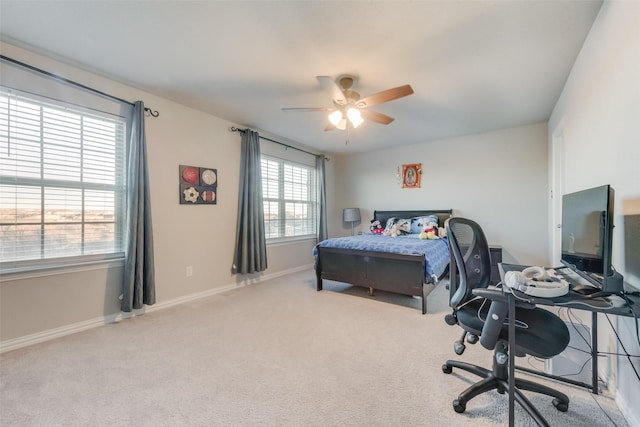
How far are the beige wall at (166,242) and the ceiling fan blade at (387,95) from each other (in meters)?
2.12

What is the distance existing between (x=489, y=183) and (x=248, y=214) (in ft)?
12.7

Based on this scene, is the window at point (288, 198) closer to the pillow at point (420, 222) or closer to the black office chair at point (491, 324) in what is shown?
the pillow at point (420, 222)

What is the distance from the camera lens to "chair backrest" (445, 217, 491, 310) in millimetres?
1549

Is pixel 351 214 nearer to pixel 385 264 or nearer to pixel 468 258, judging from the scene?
pixel 385 264

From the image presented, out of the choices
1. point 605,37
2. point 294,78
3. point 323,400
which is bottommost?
point 323,400

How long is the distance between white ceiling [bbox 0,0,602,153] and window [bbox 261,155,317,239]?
1463 millimetres

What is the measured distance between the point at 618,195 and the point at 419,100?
6.76 feet

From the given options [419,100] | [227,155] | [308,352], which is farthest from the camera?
[227,155]

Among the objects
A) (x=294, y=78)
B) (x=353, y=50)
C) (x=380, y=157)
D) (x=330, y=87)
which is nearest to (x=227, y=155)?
(x=294, y=78)

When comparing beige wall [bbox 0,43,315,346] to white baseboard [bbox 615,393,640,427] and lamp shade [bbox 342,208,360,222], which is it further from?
white baseboard [bbox 615,393,640,427]

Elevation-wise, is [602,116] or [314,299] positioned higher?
[602,116]

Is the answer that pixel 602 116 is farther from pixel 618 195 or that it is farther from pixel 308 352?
pixel 308 352

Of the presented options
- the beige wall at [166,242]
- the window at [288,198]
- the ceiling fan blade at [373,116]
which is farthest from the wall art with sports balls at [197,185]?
the ceiling fan blade at [373,116]

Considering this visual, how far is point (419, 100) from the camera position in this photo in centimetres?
307
